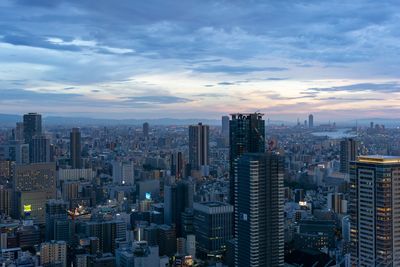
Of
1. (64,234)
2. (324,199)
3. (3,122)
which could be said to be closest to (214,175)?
(324,199)

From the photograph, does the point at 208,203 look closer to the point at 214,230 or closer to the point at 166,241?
the point at 214,230

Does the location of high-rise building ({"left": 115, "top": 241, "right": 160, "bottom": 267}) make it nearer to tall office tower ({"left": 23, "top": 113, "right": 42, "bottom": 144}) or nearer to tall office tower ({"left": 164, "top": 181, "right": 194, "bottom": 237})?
tall office tower ({"left": 164, "top": 181, "right": 194, "bottom": 237})

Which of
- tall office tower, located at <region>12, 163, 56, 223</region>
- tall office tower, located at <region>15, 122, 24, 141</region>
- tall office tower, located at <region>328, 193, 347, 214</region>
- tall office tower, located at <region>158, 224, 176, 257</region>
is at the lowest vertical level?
tall office tower, located at <region>158, 224, 176, 257</region>

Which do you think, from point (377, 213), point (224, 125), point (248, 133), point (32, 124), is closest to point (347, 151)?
point (224, 125)

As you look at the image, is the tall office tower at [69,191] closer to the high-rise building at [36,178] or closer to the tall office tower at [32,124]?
the high-rise building at [36,178]

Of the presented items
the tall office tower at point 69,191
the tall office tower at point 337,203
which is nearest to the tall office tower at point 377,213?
the tall office tower at point 337,203

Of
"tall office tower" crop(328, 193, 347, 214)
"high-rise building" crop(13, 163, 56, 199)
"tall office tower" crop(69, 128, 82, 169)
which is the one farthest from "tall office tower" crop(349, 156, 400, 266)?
"tall office tower" crop(69, 128, 82, 169)
